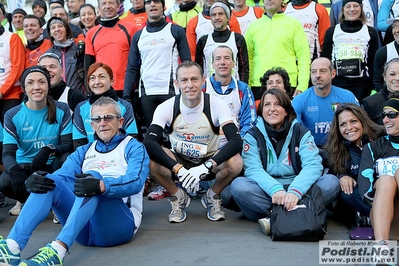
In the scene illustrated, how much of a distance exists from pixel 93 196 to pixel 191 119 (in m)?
1.60

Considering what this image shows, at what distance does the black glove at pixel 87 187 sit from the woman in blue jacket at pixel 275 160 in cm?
150

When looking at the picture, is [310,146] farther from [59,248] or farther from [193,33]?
[193,33]

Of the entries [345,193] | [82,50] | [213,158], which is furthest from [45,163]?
[345,193]

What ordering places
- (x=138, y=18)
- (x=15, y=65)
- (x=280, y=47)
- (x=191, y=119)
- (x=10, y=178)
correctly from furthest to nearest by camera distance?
1. (x=138, y=18)
2. (x=15, y=65)
3. (x=280, y=47)
4. (x=10, y=178)
5. (x=191, y=119)

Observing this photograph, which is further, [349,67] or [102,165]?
[349,67]

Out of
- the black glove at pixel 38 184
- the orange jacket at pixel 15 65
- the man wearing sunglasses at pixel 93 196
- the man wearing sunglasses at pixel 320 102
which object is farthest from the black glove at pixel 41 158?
the man wearing sunglasses at pixel 320 102

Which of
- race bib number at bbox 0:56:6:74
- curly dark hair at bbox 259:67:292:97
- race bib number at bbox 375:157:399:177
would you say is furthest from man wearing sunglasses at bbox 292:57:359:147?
race bib number at bbox 0:56:6:74

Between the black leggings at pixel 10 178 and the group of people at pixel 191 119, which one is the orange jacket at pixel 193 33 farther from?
the black leggings at pixel 10 178

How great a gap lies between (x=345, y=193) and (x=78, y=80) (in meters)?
3.73

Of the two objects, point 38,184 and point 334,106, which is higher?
point 334,106

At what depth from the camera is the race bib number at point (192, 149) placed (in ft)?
18.2

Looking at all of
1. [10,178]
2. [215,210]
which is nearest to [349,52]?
[215,210]

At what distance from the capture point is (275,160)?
5262 millimetres

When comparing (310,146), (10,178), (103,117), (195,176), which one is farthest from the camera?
(10,178)
